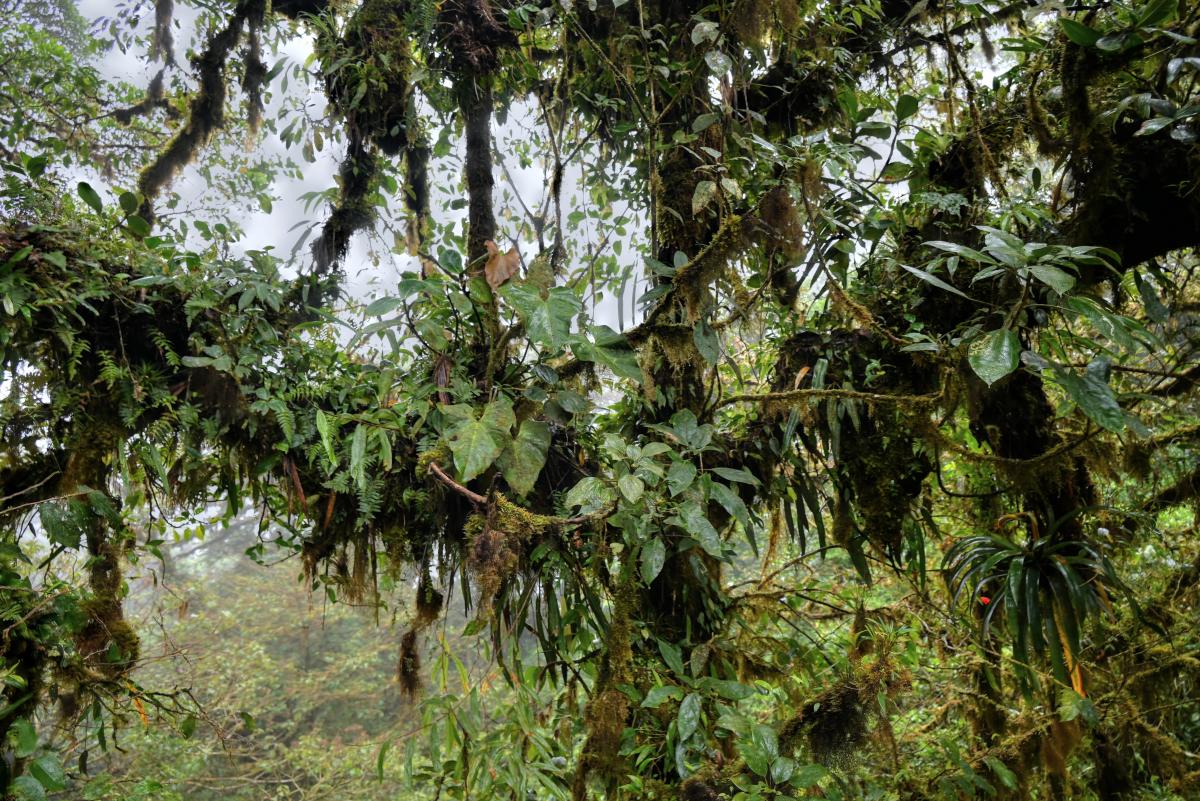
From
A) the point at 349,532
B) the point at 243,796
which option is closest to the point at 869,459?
the point at 349,532

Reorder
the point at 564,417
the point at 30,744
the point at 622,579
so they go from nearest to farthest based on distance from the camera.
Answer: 1. the point at 30,744
2. the point at 622,579
3. the point at 564,417

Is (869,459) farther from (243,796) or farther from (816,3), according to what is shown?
(243,796)

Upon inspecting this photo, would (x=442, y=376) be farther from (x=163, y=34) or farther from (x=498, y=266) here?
(x=163, y=34)

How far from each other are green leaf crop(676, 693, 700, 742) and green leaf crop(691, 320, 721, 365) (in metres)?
0.77

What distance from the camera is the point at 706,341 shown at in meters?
1.65

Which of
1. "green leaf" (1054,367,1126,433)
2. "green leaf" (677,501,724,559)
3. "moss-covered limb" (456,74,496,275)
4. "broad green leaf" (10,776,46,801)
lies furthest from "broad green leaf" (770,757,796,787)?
"moss-covered limb" (456,74,496,275)

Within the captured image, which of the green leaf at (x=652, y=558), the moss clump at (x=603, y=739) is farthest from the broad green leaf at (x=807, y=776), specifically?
the green leaf at (x=652, y=558)

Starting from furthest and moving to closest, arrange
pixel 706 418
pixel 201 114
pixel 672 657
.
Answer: pixel 201 114 → pixel 706 418 → pixel 672 657

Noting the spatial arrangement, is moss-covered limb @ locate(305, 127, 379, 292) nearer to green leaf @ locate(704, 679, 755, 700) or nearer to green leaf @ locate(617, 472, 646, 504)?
green leaf @ locate(617, 472, 646, 504)

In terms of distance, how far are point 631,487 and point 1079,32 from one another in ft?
3.92

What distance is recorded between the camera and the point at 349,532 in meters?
1.87

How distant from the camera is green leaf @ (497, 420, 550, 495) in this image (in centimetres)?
141

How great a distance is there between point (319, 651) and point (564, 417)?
751 centimetres

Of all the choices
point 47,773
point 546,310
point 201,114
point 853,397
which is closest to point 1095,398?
point 853,397
